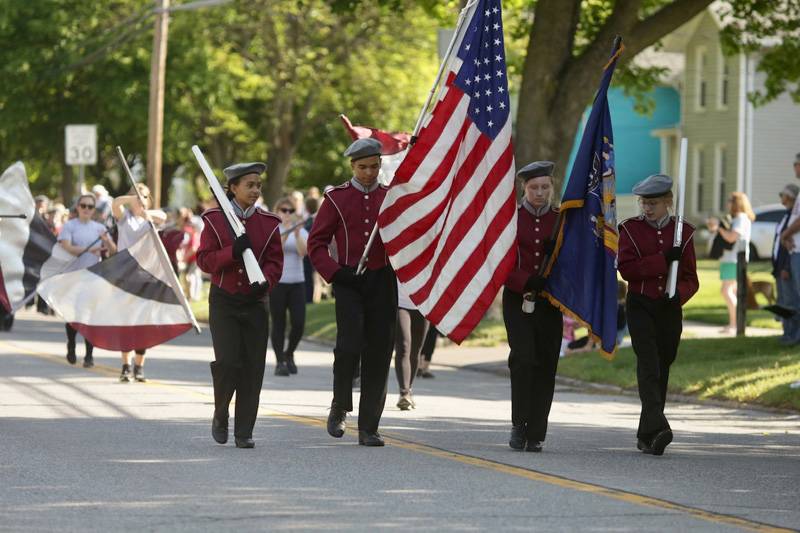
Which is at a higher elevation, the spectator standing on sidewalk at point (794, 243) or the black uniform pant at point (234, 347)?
the spectator standing on sidewalk at point (794, 243)

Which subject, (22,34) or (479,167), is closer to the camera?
(479,167)

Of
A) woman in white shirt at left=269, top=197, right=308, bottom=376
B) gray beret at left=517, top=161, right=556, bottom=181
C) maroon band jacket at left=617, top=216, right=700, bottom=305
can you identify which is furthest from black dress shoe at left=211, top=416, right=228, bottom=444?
woman in white shirt at left=269, top=197, right=308, bottom=376

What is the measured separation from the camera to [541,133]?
22.1 m

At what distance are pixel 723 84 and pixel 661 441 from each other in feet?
136

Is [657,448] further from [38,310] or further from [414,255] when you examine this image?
[38,310]

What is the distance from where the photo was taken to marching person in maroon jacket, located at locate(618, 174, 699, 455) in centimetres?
1105

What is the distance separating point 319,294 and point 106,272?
14334mm

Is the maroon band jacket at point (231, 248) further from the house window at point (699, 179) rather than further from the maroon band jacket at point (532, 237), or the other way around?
the house window at point (699, 179)

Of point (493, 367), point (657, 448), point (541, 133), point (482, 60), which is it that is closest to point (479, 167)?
point (482, 60)

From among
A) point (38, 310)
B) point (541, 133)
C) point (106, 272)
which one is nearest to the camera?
point (106, 272)

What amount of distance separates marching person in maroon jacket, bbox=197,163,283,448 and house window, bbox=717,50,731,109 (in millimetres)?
41124

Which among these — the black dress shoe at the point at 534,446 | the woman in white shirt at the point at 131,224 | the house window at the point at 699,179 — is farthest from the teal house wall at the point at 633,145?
the black dress shoe at the point at 534,446

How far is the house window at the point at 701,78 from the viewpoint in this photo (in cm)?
5200

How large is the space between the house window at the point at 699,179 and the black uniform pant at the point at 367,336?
41.6 metres
